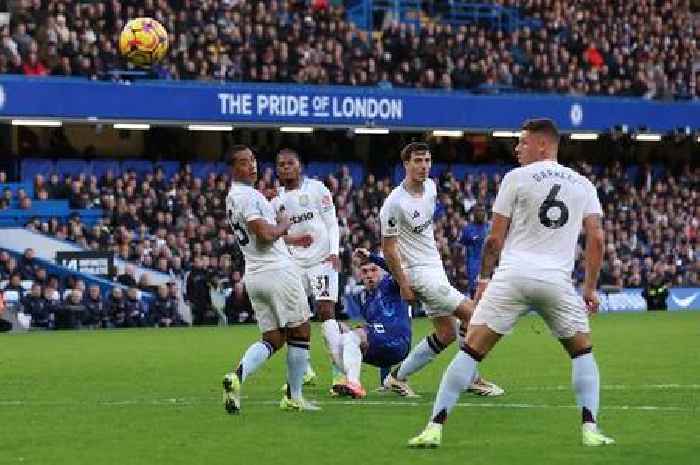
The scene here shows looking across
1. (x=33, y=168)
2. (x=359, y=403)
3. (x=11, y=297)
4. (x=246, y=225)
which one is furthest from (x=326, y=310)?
(x=33, y=168)

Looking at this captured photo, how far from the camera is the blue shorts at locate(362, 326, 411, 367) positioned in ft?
53.9

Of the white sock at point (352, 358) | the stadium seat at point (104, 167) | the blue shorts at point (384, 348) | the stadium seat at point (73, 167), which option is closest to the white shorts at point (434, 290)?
the blue shorts at point (384, 348)

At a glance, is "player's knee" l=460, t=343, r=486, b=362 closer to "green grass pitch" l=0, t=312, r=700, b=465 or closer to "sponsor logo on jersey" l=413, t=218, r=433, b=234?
"green grass pitch" l=0, t=312, r=700, b=465

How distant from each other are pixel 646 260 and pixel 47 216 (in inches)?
692


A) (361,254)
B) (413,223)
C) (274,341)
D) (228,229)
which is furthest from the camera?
(228,229)

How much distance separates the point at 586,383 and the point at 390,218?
14.4 feet

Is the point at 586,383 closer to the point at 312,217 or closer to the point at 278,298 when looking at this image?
the point at 278,298

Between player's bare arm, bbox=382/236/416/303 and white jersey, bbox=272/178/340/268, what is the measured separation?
2.41 metres

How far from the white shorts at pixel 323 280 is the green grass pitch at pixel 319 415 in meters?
1.07

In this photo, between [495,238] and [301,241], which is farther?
[301,241]

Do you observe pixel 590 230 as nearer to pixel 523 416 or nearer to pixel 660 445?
pixel 660 445

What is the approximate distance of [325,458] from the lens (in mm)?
11219

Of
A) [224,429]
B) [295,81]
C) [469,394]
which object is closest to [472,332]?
[224,429]

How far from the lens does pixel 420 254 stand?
15984mm
